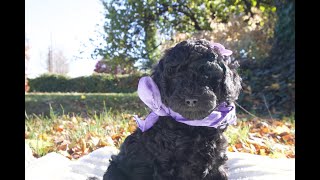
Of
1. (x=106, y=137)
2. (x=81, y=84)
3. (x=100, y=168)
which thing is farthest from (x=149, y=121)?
(x=81, y=84)

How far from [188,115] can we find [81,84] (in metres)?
16.1

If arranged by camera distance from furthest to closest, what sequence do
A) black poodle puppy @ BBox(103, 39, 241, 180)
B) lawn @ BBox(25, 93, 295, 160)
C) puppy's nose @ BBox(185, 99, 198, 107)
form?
lawn @ BBox(25, 93, 295, 160) → black poodle puppy @ BBox(103, 39, 241, 180) → puppy's nose @ BBox(185, 99, 198, 107)

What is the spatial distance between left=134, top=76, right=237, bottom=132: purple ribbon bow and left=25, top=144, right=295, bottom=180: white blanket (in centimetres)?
106

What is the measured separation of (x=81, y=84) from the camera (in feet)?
60.3

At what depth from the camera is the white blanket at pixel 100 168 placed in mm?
3883

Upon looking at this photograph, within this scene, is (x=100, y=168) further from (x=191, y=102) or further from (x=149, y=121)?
(x=191, y=102)

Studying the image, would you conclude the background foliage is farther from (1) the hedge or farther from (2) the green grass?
(1) the hedge

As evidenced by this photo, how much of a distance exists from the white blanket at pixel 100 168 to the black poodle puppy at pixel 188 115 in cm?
96

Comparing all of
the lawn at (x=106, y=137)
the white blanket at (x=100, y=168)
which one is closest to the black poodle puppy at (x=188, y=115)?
the white blanket at (x=100, y=168)

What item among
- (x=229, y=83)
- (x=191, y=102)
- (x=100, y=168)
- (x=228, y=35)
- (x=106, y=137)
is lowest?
(x=100, y=168)

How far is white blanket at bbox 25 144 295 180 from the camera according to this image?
3.88m

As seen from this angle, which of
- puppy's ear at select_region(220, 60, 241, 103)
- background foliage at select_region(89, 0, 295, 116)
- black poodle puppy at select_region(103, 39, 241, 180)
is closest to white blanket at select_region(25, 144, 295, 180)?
black poodle puppy at select_region(103, 39, 241, 180)

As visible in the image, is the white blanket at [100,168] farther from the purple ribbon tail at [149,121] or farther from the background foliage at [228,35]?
the background foliage at [228,35]
